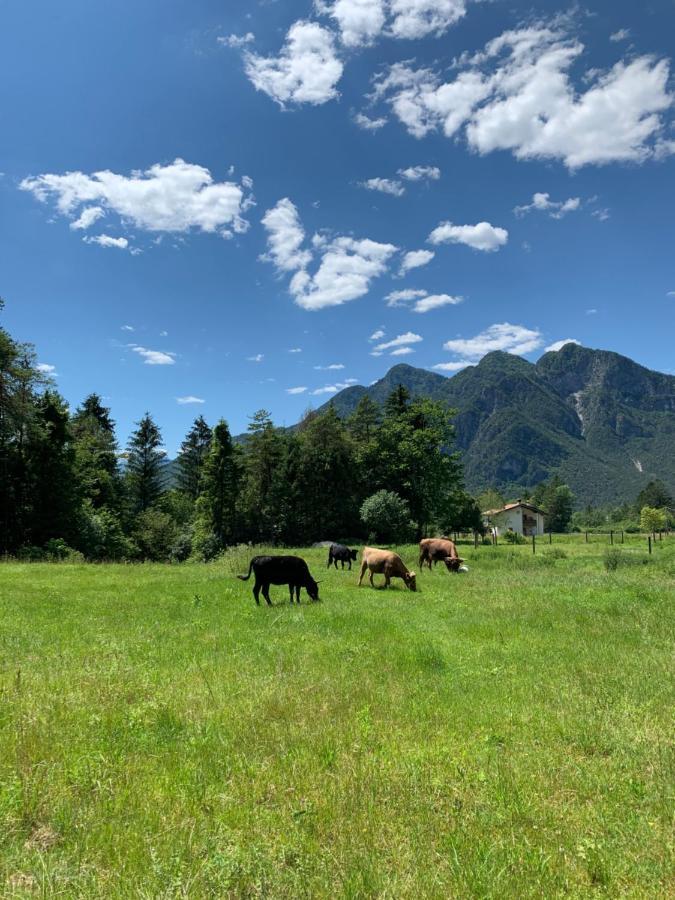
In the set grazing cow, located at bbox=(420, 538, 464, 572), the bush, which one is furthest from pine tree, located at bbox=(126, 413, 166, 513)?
grazing cow, located at bbox=(420, 538, 464, 572)

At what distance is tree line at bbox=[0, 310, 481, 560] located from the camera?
3997cm

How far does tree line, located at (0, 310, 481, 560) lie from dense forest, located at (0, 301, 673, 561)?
0.12 metres

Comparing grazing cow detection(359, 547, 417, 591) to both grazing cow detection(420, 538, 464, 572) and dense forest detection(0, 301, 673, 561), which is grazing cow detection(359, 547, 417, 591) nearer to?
grazing cow detection(420, 538, 464, 572)

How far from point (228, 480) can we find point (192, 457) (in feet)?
108

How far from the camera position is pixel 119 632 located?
10.7 meters

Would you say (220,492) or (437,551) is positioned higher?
(220,492)

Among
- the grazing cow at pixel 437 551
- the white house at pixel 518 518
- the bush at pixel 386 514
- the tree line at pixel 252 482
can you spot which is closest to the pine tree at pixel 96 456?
the tree line at pixel 252 482

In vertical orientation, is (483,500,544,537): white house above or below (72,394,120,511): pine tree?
below

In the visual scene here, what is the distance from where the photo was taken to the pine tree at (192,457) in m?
84.6

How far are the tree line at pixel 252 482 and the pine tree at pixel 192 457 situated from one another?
11.6m

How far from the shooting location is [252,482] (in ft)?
189

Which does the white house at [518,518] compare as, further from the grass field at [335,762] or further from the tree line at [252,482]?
the grass field at [335,762]

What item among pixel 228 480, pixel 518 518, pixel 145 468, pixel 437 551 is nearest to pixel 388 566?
pixel 437 551

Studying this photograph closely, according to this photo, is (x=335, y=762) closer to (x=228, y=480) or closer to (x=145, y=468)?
(x=228, y=480)
